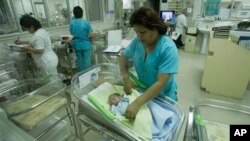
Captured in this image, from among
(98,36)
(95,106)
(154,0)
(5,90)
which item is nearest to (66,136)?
(5,90)

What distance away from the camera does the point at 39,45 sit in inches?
84.4

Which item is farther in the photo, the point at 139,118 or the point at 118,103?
the point at 118,103

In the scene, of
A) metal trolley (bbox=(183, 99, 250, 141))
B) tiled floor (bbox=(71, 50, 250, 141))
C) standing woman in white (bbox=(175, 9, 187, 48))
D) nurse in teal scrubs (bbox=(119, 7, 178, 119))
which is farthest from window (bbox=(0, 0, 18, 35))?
standing woman in white (bbox=(175, 9, 187, 48))

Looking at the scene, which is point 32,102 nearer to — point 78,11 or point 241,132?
point 241,132

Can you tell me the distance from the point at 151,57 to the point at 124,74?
255 mm

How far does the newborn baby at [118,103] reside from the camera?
897 millimetres

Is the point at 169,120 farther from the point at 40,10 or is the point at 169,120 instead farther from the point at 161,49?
the point at 40,10

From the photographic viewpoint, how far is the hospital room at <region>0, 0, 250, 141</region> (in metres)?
0.89

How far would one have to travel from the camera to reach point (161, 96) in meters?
1.05

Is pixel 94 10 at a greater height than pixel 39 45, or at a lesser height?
greater

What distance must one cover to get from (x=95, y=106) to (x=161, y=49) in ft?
1.60

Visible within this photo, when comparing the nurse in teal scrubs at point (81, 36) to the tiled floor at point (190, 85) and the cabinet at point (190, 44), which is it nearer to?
the tiled floor at point (190, 85)

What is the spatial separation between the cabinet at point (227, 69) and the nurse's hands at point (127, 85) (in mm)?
1863

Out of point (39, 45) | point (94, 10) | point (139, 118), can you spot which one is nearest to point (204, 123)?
point (139, 118)
